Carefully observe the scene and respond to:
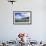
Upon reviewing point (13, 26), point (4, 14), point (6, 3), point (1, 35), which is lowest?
point (1, 35)

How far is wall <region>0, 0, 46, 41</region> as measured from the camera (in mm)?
5125

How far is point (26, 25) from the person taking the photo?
205 inches

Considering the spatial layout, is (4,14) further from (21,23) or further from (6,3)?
(21,23)

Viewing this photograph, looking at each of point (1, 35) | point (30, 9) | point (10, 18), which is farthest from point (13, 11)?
point (1, 35)

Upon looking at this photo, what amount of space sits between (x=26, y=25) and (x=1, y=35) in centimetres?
104

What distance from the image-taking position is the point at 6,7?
511 cm

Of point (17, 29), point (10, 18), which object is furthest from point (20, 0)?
point (17, 29)

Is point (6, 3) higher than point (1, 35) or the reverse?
higher

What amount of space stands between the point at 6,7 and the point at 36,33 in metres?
1.54

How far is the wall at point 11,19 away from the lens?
5.12m

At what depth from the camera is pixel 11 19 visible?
514 cm

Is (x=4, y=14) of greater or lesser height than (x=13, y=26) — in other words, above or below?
above

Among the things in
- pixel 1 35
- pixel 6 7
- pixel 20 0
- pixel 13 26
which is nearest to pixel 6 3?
pixel 6 7

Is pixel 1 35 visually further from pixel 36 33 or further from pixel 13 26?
pixel 36 33
